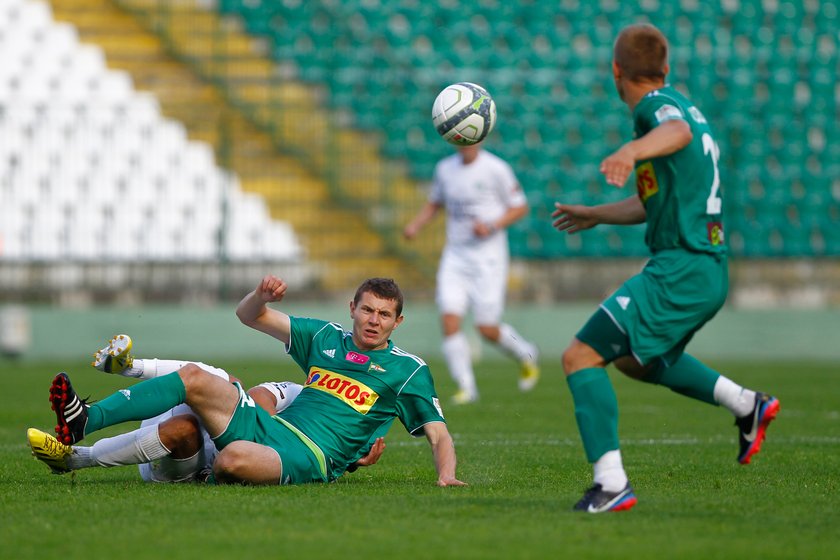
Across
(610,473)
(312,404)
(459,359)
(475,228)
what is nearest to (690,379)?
(610,473)

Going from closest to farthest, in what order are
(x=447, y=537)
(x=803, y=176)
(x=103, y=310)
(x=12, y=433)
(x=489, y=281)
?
(x=447, y=537) < (x=12, y=433) < (x=489, y=281) < (x=103, y=310) < (x=803, y=176)

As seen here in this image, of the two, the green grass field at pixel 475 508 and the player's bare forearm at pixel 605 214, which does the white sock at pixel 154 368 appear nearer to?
the green grass field at pixel 475 508

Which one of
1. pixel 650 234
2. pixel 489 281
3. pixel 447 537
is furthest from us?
pixel 489 281

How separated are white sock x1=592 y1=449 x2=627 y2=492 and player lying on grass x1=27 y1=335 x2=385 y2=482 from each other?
1344 millimetres

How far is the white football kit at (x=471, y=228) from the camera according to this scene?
39.0 feet

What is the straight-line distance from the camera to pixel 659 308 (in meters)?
5.14

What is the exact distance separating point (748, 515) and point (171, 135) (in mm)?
12516

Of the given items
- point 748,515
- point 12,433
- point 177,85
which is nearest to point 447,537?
point 748,515

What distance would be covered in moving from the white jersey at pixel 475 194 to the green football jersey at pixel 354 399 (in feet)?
19.1

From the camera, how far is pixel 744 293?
17.5 metres

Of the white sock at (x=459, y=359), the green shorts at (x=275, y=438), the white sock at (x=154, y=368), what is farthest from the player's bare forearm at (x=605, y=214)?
the white sock at (x=459, y=359)

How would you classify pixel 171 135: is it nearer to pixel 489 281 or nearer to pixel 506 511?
pixel 489 281

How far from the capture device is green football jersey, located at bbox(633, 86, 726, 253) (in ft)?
17.2

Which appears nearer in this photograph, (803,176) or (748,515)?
(748,515)
